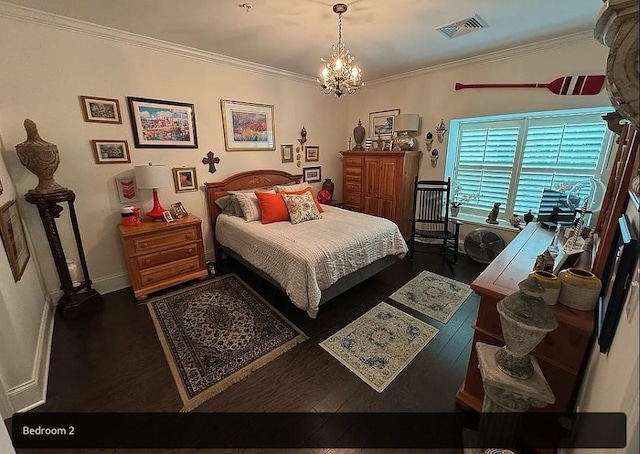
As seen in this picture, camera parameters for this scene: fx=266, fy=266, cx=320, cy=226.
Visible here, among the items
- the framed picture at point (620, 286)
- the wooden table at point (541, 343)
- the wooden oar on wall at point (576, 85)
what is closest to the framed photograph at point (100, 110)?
the wooden table at point (541, 343)

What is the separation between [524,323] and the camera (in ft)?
3.36

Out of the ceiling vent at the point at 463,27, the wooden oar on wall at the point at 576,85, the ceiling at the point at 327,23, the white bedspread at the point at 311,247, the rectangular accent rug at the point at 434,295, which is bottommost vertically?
the rectangular accent rug at the point at 434,295

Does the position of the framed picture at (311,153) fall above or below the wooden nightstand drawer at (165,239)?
above

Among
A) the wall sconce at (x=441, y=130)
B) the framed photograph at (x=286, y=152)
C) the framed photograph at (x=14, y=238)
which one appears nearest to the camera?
the framed photograph at (x=14, y=238)

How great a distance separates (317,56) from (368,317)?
9.81 feet

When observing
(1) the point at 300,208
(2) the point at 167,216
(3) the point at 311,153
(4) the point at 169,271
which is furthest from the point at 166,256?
(3) the point at 311,153

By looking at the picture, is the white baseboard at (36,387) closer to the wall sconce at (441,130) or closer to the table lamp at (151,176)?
the table lamp at (151,176)

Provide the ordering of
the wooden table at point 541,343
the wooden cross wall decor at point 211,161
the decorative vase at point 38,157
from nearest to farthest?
1. the wooden table at point 541,343
2. the decorative vase at point 38,157
3. the wooden cross wall decor at point 211,161

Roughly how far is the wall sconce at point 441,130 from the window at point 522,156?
0.10m

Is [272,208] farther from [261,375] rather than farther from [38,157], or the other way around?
[38,157]

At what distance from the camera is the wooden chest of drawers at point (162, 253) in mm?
2598

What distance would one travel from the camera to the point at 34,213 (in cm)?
237

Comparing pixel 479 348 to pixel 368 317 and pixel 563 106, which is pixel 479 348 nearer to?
pixel 368 317

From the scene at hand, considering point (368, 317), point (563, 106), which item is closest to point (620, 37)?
point (368, 317)
